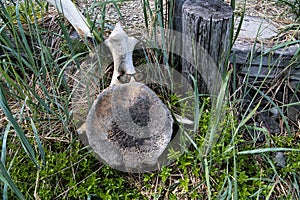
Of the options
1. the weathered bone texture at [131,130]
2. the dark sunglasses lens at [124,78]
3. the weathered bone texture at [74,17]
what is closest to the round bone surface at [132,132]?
the weathered bone texture at [131,130]

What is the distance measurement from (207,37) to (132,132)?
0.50 m

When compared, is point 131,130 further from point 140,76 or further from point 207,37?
point 207,37

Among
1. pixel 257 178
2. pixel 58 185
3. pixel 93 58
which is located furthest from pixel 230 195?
pixel 93 58

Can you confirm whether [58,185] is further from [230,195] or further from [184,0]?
[184,0]

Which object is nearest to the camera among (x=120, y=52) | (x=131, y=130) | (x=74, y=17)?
(x=131, y=130)

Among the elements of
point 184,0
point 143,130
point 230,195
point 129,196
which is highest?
point 184,0

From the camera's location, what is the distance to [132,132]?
152 cm

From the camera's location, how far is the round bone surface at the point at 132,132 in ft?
4.99

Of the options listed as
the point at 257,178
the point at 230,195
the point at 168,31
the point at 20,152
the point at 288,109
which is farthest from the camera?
the point at 288,109

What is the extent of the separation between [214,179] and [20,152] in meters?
0.82

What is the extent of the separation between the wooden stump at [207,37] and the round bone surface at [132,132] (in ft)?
0.83

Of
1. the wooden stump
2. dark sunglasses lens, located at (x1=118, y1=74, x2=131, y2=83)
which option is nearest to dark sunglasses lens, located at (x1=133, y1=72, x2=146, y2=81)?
dark sunglasses lens, located at (x1=118, y1=74, x2=131, y2=83)

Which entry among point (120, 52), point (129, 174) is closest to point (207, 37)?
Answer: point (120, 52)

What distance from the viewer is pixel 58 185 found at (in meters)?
1.53
